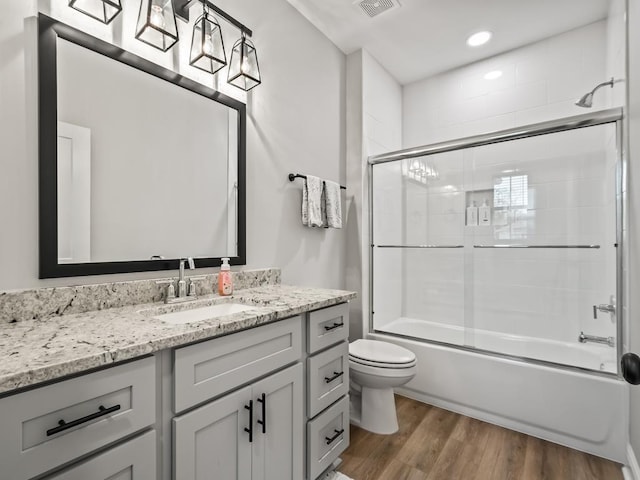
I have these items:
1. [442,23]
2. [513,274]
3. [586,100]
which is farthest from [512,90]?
[513,274]

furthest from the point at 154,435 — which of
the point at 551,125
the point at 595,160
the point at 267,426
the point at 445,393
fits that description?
the point at 595,160

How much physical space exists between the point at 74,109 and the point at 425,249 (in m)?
2.58

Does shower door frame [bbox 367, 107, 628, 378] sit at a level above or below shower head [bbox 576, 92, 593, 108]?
below

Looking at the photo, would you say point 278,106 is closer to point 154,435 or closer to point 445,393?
point 154,435

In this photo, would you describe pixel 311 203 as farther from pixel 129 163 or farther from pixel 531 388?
pixel 531 388

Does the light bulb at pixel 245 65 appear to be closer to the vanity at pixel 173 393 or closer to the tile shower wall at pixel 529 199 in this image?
the vanity at pixel 173 393

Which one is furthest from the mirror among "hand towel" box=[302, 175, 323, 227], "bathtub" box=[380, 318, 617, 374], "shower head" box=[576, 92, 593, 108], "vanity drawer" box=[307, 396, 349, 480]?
"shower head" box=[576, 92, 593, 108]

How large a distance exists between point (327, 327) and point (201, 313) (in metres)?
0.55

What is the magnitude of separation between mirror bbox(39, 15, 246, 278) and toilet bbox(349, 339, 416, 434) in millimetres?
948

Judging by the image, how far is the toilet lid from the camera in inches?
74.2

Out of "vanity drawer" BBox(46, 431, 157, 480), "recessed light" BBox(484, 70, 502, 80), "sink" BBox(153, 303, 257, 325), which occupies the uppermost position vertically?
"recessed light" BBox(484, 70, 502, 80)

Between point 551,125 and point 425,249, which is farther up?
point 551,125

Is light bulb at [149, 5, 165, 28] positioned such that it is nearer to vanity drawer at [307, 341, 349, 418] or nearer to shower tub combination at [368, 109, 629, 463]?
vanity drawer at [307, 341, 349, 418]

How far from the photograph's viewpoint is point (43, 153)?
1110 millimetres
